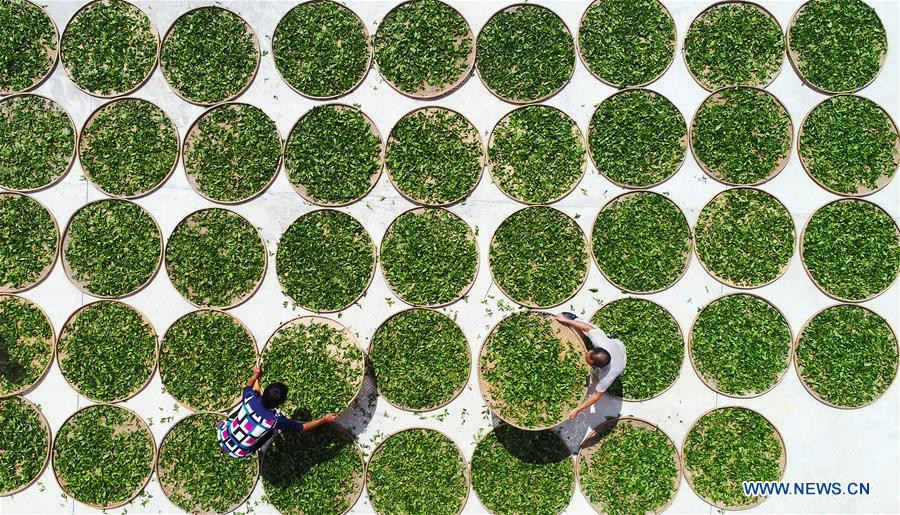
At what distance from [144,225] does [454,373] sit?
3.50m

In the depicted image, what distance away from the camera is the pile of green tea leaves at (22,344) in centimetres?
585

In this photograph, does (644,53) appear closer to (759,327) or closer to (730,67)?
(730,67)

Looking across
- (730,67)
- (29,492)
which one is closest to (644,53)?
(730,67)

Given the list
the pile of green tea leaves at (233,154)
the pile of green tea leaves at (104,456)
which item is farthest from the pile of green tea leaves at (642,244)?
the pile of green tea leaves at (104,456)

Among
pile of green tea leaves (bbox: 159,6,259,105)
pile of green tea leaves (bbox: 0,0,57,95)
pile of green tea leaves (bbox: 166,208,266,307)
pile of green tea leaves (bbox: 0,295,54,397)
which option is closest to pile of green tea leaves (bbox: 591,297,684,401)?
pile of green tea leaves (bbox: 166,208,266,307)

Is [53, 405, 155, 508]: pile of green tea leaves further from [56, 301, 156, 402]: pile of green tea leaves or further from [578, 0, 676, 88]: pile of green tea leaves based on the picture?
[578, 0, 676, 88]: pile of green tea leaves

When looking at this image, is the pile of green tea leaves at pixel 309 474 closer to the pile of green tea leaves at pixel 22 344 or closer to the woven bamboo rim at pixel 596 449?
the woven bamboo rim at pixel 596 449

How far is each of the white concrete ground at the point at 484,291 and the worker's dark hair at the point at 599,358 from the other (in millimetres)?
943

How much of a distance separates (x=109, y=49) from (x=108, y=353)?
316cm

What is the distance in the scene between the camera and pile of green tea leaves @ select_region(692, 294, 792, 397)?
586cm

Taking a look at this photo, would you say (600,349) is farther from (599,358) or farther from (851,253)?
(851,253)

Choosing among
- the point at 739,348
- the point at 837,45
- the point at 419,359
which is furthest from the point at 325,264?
the point at 837,45

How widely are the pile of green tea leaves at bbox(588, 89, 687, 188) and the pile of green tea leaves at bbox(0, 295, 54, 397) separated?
591 cm

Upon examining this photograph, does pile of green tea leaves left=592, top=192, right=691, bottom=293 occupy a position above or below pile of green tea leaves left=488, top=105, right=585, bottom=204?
below
